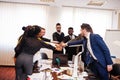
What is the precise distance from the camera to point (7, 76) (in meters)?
5.47

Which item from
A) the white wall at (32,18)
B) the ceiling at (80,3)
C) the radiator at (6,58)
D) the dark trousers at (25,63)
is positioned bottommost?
the radiator at (6,58)

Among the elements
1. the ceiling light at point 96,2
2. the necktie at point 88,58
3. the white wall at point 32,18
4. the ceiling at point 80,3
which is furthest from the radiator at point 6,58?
the necktie at point 88,58

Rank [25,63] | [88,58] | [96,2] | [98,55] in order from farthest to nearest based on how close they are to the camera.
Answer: [96,2], [88,58], [98,55], [25,63]

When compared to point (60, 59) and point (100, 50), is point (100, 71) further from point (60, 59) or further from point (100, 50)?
point (60, 59)

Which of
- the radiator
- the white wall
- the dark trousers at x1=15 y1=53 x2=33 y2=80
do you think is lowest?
the radiator

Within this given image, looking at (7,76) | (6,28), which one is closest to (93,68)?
(7,76)

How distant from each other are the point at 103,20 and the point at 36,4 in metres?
2.45

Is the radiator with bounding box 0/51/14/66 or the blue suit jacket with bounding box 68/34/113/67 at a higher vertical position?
the blue suit jacket with bounding box 68/34/113/67

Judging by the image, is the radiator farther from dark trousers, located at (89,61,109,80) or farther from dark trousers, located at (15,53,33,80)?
dark trousers, located at (89,61,109,80)

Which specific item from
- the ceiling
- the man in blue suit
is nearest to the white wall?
the ceiling

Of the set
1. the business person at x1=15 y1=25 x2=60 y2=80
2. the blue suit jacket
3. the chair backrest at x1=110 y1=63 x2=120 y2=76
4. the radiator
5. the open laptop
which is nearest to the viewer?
the business person at x1=15 y1=25 x2=60 y2=80

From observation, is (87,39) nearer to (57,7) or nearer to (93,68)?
(93,68)

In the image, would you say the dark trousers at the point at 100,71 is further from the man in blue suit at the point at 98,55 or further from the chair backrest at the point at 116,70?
the chair backrest at the point at 116,70

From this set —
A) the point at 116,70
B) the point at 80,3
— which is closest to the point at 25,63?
the point at 116,70
